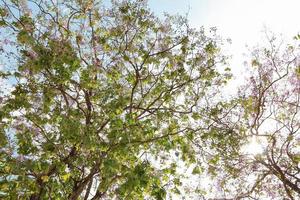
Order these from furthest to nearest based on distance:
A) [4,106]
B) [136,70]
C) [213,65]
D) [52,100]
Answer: [213,65] < [136,70] < [52,100] < [4,106]

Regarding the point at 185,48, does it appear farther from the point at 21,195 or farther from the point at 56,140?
the point at 21,195

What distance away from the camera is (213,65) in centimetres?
1563

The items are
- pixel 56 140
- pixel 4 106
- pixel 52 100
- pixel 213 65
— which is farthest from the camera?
pixel 213 65

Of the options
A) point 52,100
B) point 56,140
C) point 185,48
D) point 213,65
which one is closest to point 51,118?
point 52,100

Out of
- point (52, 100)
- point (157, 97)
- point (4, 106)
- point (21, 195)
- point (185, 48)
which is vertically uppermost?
point (185, 48)

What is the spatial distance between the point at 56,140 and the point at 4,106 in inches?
103

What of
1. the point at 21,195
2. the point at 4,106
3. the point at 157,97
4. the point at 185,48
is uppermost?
the point at 185,48

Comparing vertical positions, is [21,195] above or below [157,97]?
below

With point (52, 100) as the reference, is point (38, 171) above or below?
below

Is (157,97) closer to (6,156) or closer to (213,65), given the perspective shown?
(213,65)

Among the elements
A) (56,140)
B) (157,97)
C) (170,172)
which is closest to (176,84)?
(157,97)

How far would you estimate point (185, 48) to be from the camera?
49.3 feet

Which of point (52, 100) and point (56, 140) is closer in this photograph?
point (56, 140)

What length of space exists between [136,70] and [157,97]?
148 cm
